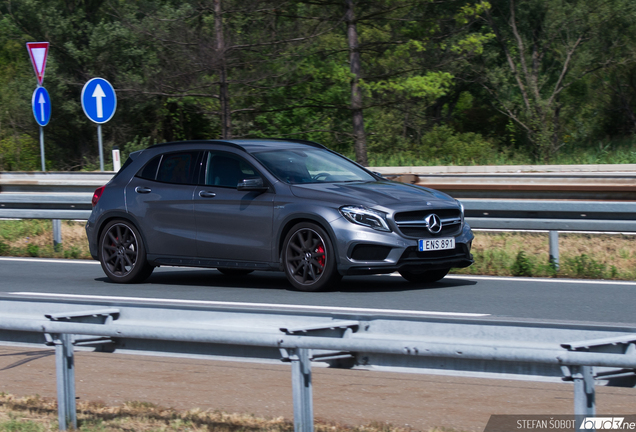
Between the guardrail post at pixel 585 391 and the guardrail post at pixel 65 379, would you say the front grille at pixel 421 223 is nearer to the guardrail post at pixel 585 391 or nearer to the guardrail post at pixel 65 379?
the guardrail post at pixel 65 379

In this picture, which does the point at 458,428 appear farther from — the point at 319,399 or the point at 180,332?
the point at 180,332

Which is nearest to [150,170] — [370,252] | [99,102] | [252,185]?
[252,185]

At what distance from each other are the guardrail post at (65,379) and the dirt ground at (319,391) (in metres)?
0.90

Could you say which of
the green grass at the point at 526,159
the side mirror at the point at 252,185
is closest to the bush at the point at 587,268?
the side mirror at the point at 252,185

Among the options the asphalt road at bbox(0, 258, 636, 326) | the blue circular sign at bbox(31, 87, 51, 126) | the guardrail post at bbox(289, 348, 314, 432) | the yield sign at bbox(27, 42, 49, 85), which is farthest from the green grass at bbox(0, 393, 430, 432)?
the blue circular sign at bbox(31, 87, 51, 126)

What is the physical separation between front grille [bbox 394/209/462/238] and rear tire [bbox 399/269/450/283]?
0.84 meters

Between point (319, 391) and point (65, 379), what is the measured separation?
71.5 inches

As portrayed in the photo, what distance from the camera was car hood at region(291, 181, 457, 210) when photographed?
29.2 ft

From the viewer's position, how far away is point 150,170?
35.0 feet

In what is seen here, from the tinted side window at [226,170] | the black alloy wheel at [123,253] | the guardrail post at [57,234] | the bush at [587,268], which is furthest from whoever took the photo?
the guardrail post at [57,234]

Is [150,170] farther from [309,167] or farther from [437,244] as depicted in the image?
[437,244]

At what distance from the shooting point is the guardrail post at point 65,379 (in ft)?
15.5

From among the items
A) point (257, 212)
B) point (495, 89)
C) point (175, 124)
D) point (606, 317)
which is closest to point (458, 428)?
point (606, 317)

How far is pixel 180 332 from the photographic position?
4.24 metres
